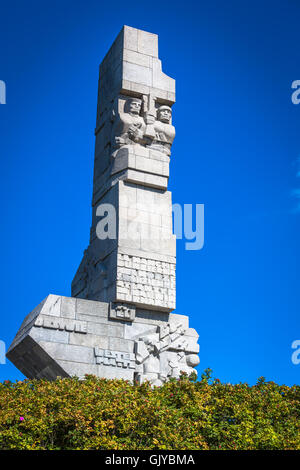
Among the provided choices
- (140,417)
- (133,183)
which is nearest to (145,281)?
(133,183)

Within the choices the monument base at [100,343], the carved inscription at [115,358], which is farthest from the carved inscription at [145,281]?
the carved inscription at [115,358]

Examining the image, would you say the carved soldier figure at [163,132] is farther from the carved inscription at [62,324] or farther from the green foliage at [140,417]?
the green foliage at [140,417]

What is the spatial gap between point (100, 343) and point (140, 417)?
14.1ft

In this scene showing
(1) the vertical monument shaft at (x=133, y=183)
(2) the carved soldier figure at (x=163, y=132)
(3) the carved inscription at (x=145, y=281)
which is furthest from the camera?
(2) the carved soldier figure at (x=163, y=132)

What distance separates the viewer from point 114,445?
36.7 ft

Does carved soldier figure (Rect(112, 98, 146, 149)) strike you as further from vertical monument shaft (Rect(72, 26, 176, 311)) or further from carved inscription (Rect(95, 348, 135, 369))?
carved inscription (Rect(95, 348, 135, 369))

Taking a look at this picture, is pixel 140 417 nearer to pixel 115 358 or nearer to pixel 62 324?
pixel 115 358

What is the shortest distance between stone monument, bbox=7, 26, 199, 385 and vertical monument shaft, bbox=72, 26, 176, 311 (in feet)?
0.09

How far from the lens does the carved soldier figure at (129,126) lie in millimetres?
18562

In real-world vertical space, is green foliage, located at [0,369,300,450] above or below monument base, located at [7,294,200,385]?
below

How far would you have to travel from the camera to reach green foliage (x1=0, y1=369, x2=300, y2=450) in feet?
37.9

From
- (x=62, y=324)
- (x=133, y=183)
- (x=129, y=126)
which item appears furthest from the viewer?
(x=129, y=126)

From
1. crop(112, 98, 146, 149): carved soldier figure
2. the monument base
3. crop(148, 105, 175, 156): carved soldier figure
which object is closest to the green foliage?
the monument base

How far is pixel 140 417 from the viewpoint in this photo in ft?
39.3
